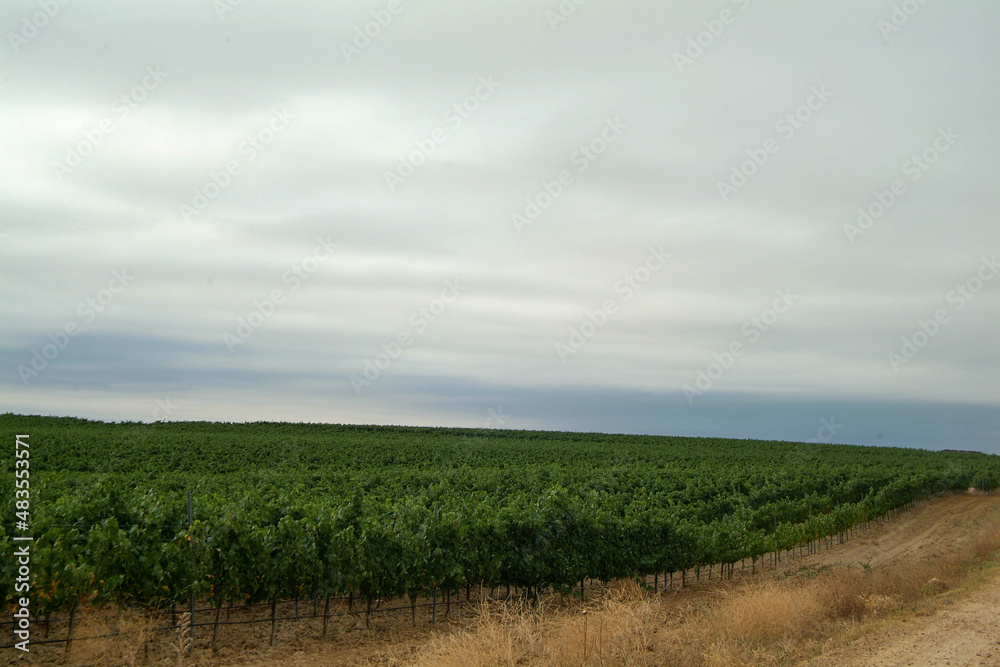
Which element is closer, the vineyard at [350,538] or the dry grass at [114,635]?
the dry grass at [114,635]

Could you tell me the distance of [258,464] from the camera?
42.2 m

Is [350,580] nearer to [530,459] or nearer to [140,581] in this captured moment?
[140,581]

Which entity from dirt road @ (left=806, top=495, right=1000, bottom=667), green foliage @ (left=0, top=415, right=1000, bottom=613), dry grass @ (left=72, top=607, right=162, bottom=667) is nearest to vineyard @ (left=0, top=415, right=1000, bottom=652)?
green foliage @ (left=0, top=415, right=1000, bottom=613)

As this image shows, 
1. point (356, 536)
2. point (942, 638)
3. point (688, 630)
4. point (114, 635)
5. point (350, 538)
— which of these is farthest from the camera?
point (356, 536)

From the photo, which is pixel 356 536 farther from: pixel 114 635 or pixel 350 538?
pixel 114 635

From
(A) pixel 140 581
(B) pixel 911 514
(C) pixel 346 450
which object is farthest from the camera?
(C) pixel 346 450

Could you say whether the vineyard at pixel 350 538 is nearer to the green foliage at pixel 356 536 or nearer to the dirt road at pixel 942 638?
the green foliage at pixel 356 536

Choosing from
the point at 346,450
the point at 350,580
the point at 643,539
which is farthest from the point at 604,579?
the point at 346,450

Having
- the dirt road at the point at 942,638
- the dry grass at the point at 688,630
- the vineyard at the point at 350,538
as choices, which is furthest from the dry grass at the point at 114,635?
the dirt road at the point at 942,638

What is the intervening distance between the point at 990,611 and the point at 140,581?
15.3m

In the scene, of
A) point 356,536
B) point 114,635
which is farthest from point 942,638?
point 114,635

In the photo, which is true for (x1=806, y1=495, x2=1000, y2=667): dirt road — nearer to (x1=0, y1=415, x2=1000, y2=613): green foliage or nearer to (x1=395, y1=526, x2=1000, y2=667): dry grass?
(x1=395, y1=526, x2=1000, y2=667): dry grass

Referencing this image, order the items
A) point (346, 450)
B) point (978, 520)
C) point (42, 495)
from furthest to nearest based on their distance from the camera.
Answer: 1. point (346, 450)
2. point (978, 520)
3. point (42, 495)

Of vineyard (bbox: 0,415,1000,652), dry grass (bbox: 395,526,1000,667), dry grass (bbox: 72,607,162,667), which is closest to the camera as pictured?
dry grass (bbox: 395,526,1000,667)
